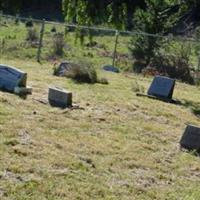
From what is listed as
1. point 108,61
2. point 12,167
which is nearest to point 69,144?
point 12,167

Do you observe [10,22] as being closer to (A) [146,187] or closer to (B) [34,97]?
(B) [34,97]

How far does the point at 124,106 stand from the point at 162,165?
3.86m

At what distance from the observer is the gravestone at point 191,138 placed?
8.64m

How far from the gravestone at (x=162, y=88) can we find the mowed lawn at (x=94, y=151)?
1085 mm

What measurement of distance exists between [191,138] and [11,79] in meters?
4.02

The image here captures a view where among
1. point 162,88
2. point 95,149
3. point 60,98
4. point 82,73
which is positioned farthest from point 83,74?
point 95,149

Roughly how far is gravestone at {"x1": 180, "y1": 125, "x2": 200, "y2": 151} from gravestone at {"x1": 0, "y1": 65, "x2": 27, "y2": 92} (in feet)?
12.2

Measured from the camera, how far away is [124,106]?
1145 centimetres

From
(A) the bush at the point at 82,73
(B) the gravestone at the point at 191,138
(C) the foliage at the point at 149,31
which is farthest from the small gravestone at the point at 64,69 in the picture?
(C) the foliage at the point at 149,31

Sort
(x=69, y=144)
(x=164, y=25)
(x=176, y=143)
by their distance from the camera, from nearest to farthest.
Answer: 1. (x=69, y=144)
2. (x=176, y=143)
3. (x=164, y=25)

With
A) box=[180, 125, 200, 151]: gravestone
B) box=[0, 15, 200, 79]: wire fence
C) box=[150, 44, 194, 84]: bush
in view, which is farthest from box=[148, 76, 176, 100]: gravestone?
box=[150, 44, 194, 84]: bush

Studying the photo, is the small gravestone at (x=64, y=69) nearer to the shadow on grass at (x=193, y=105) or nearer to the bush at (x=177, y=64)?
the shadow on grass at (x=193, y=105)

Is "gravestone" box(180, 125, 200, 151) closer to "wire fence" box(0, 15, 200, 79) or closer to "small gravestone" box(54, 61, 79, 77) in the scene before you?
"small gravestone" box(54, 61, 79, 77)

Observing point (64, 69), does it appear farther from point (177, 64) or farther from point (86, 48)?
point (86, 48)
